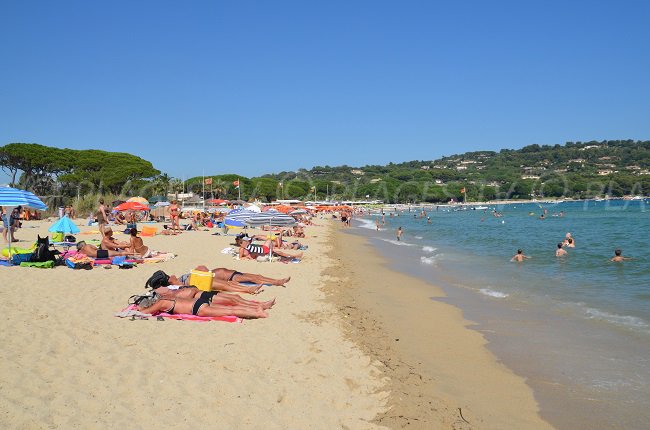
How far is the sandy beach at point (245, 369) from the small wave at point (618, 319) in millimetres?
2461

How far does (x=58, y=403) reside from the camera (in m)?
3.76

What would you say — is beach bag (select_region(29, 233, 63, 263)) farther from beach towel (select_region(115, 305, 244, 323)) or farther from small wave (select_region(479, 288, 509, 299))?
small wave (select_region(479, 288, 509, 299))

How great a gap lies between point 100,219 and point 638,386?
1512 cm

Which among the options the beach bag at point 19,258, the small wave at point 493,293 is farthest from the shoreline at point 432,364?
the beach bag at point 19,258

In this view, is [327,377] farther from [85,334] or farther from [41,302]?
[41,302]

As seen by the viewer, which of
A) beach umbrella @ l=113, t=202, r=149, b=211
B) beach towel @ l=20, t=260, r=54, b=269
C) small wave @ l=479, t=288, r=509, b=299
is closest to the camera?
beach towel @ l=20, t=260, r=54, b=269

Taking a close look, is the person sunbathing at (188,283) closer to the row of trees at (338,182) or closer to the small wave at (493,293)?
the small wave at (493,293)

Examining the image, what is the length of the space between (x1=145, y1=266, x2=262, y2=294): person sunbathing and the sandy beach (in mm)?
550

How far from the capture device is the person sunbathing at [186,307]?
6.69 m

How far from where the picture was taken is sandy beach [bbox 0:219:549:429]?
154 inches

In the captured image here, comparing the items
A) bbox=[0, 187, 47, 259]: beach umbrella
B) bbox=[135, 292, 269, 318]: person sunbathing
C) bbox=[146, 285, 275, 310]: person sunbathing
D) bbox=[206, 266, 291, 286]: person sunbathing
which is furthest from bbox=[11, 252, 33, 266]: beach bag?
bbox=[135, 292, 269, 318]: person sunbathing

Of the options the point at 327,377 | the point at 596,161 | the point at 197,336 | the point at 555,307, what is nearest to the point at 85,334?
the point at 197,336

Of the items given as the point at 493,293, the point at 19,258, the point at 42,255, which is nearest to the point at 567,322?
the point at 493,293

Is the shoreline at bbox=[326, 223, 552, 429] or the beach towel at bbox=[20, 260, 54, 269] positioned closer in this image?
the shoreline at bbox=[326, 223, 552, 429]
